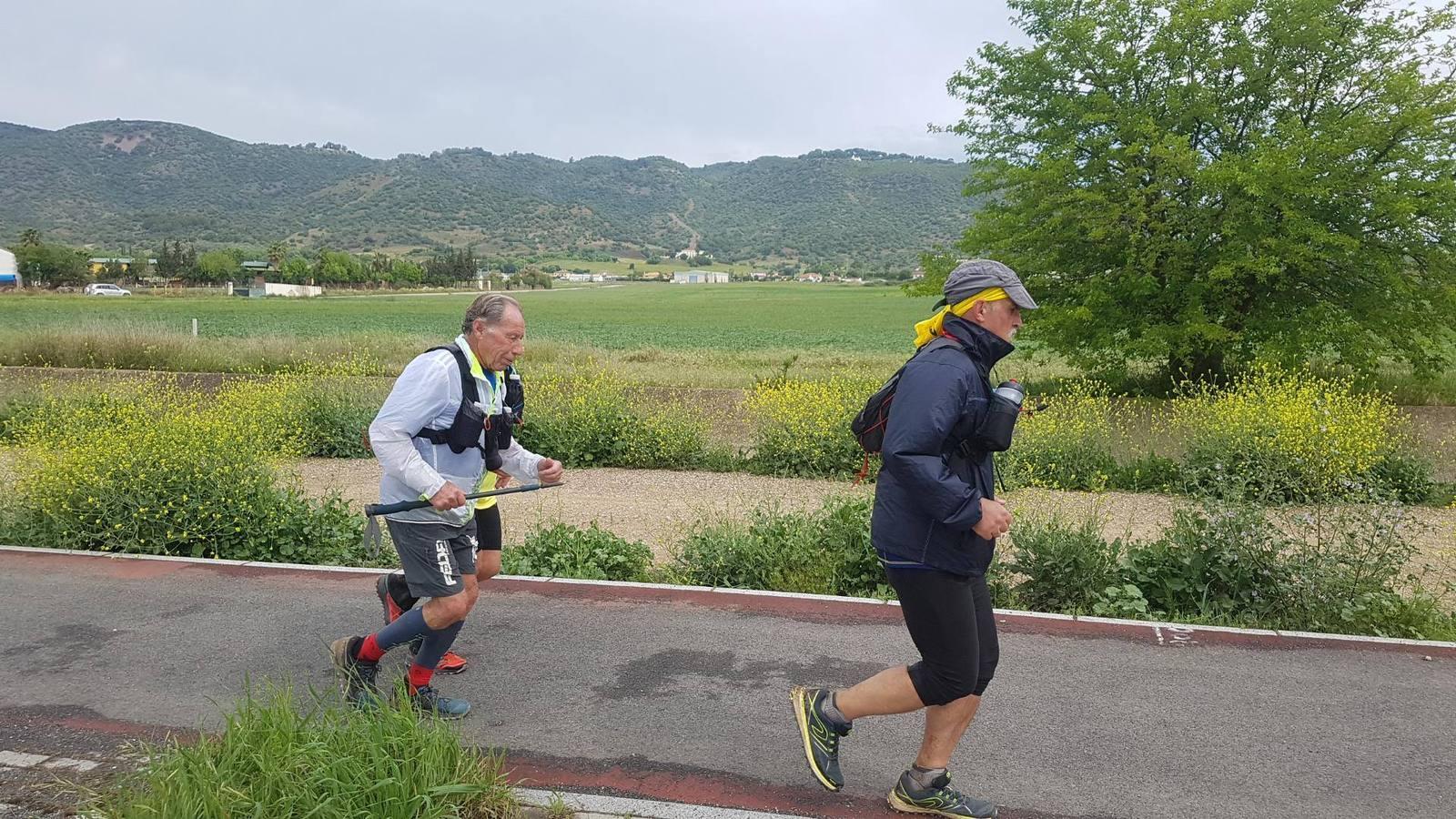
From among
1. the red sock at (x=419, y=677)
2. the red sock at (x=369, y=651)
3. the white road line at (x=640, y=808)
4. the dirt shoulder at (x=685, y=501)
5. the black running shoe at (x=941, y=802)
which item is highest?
the red sock at (x=369, y=651)

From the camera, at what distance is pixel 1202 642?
5285 millimetres

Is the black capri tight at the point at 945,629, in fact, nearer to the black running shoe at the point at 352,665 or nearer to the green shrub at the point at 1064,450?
the black running shoe at the point at 352,665

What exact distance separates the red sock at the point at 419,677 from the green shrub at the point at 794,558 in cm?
257

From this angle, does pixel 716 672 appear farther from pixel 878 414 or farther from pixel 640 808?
pixel 878 414

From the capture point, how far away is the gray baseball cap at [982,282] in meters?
3.35

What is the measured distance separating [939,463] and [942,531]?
0.26 metres

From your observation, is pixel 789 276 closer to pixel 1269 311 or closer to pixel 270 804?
pixel 1269 311

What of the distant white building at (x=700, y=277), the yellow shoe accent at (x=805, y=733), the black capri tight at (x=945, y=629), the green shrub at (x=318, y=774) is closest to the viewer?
the green shrub at (x=318, y=774)

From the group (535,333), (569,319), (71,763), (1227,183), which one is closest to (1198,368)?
(1227,183)

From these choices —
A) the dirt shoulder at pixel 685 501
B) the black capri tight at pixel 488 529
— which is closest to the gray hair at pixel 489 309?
the black capri tight at pixel 488 529

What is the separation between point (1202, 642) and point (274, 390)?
11.0m

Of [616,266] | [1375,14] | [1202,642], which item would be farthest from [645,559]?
[616,266]

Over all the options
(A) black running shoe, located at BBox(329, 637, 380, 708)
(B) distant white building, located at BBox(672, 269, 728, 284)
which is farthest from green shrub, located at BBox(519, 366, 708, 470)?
(B) distant white building, located at BBox(672, 269, 728, 284)

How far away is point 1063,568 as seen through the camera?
20.4ft
